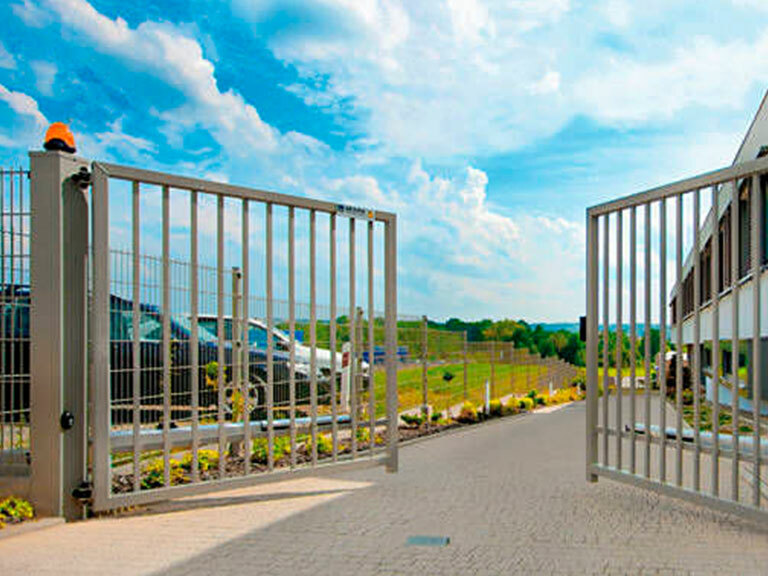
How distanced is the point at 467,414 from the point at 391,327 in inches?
247

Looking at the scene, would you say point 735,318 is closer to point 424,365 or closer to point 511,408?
point 424,365

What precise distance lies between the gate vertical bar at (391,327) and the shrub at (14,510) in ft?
12.1

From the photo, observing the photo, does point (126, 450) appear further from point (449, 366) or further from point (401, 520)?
point (449, 366)

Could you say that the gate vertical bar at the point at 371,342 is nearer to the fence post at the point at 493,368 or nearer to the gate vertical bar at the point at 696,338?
the gate vertical bar at the point at 696,338

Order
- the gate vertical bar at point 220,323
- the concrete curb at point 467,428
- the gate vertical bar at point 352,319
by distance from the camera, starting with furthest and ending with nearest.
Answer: the concrete curb at point 467,428 → the gate vertical bar at point 352,319 → the gate vertical bar at point 220,323

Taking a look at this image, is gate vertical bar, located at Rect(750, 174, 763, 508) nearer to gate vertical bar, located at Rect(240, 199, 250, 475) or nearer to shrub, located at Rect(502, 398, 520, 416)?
gate vertical bar, located at Rect(240, 199, 250, 475)

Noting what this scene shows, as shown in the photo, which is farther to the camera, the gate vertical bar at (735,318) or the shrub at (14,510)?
the shrub at (14,510)

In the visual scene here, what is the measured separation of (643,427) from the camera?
710cm

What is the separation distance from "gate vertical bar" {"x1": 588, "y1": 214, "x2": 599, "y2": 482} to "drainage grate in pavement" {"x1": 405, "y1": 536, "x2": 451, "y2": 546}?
272 centimetres

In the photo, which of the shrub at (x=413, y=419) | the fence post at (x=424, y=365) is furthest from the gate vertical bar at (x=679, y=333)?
the shrub at (x=413, y=419)

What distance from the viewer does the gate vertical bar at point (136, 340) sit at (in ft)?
20.0

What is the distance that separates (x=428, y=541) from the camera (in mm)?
5207

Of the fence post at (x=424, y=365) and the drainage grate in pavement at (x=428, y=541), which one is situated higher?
the fence post at (x=424, y=365)

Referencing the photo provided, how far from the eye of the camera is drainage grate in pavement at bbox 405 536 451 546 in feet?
16.9
